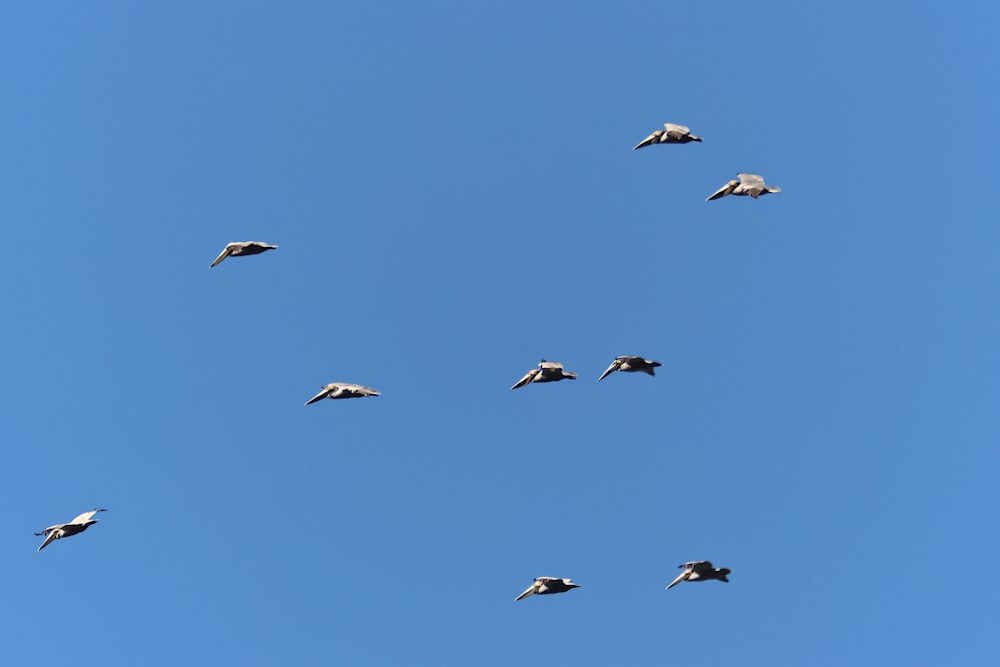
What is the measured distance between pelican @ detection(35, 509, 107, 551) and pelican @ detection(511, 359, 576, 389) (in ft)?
129

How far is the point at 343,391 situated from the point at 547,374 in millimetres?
19115

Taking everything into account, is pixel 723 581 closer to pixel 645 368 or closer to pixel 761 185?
pixel 645 368

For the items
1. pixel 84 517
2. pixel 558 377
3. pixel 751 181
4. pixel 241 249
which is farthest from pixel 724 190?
pixel 84 517

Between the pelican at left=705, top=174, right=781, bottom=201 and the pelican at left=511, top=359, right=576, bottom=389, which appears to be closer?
the pelican at left=705, top=174, right=781, bottom=201

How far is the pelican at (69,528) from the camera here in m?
90.3

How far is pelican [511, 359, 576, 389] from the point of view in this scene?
9650cm

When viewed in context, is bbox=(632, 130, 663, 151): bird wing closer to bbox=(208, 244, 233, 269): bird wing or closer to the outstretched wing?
the outstretched wing

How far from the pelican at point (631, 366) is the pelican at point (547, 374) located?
129 inches

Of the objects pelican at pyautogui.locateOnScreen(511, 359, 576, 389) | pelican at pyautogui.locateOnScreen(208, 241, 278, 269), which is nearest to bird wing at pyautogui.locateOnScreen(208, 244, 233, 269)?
pelican at pyautogui.locateOnScreen(208, 241, 278, 269)

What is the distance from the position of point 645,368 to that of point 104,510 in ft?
163

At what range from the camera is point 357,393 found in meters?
96.2

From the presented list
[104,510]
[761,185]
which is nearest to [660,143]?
[761,185]

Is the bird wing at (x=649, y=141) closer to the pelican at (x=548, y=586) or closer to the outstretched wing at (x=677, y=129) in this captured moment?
the outstretched wing at (x=677, y=129)

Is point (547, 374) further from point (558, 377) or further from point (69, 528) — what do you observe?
point (69, 528)
